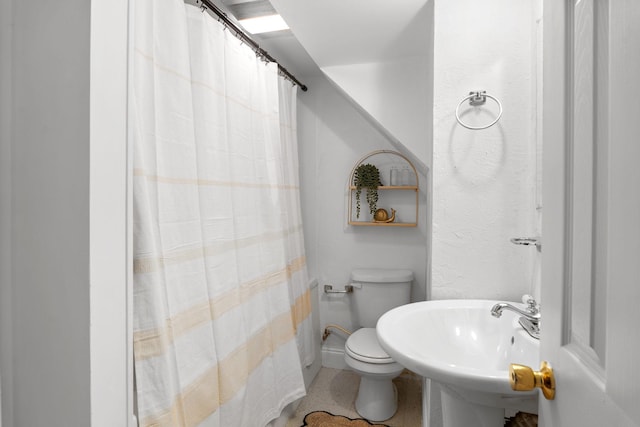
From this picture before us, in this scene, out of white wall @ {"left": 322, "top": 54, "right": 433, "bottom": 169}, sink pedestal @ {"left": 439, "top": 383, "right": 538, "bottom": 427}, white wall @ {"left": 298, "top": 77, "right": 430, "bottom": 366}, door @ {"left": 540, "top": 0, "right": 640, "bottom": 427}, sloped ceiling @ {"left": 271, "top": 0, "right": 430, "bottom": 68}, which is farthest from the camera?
white wall @ {"left": 298, "top": 77, "right": 430, "bottom": 366}

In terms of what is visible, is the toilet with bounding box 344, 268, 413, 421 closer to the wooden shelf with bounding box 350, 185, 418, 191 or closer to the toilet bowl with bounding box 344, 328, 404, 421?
the toilet bowl with bounding box 344, 328, 404, 421

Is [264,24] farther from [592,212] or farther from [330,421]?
[330,421]

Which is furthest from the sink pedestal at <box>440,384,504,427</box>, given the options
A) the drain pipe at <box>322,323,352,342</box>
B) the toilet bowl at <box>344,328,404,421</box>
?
the drain pipe at <box>322,323,352,342</box>

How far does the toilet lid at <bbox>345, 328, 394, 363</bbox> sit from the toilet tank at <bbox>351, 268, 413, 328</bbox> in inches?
6.1

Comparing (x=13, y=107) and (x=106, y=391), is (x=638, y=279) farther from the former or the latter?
(x=13, y=107)

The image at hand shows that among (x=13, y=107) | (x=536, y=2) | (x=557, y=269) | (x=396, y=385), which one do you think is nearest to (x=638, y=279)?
(x=557, y=269)

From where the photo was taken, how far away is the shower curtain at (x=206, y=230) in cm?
96

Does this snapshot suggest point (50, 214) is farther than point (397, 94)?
No

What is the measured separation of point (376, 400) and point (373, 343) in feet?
1.02

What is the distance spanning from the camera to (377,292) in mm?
→ 2248

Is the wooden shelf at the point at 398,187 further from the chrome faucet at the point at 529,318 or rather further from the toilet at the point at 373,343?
the chrome faucet at the point at 529,318

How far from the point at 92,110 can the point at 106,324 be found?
0.45 m

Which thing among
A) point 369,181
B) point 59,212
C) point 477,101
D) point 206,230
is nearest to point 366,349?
point 369,181

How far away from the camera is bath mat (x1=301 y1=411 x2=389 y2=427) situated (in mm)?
1853
